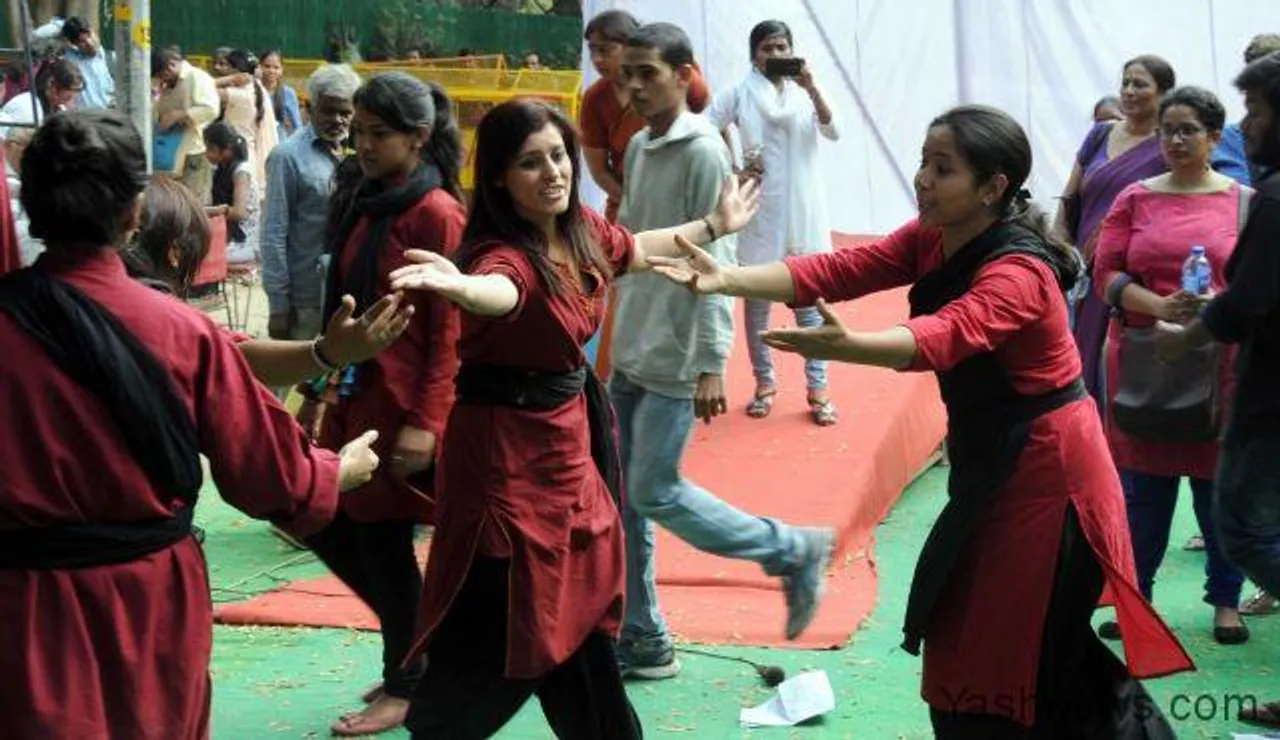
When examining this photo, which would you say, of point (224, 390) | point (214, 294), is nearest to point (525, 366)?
point (224, 390)

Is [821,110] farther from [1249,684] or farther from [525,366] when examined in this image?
[525,366]

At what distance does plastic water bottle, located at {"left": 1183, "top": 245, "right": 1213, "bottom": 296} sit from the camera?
511 centimetres

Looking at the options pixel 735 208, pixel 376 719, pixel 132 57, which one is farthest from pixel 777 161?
pixel 376 719

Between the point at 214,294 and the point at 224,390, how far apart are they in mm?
7379

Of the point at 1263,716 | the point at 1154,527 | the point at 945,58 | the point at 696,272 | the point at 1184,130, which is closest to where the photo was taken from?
the point at 696,272

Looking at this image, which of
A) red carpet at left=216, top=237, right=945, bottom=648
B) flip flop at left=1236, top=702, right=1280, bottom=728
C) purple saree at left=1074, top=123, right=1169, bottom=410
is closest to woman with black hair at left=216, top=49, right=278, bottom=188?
red carpet at left=216, top=237, right=945, bottom=648

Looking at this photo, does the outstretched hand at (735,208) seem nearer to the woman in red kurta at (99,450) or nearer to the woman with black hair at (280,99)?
the woman in red kurta at (99,450)

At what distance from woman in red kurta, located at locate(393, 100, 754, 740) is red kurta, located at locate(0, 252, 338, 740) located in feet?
2.94

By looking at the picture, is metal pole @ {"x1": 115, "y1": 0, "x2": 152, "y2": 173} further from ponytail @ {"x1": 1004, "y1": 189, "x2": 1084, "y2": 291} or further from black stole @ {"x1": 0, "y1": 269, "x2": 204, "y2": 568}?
black stole @ {"x1": 0, "y1": 269, "x2": 204, "y2": 568}

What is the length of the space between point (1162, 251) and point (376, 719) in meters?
2.79

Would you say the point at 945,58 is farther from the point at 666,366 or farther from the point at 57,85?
the point at 57,85

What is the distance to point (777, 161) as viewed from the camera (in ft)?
26.0

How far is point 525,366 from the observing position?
3918 millimetres

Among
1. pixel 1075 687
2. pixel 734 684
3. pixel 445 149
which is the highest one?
pixel 445 149
